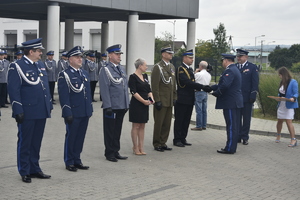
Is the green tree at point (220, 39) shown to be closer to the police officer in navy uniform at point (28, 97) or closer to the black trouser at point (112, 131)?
the black trouser at point (112, 131)

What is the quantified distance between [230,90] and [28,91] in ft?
16.1

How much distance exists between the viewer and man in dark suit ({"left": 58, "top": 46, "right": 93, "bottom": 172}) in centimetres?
841

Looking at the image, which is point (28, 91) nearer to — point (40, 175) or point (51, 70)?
point (40, 175)

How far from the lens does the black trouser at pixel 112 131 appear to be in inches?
377

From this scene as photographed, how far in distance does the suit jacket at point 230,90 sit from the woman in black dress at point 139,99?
5.41 feet

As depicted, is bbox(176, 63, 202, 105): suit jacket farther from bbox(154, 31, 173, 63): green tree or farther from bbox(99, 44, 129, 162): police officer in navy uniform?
bbox(154, 31, 173, 63): green tree

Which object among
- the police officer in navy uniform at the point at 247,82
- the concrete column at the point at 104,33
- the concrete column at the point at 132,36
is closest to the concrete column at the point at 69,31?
the concrete column at the point at 104,33

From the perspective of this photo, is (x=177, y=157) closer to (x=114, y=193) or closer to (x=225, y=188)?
(x=225, y=188)

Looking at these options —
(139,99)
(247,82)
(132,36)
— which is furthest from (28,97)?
(132,36)

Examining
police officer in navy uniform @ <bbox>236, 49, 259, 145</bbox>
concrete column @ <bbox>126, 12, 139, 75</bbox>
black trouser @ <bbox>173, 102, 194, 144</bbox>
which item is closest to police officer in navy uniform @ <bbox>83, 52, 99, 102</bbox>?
concrete column @ <bbox>126, 12, 139, 75</bbox>

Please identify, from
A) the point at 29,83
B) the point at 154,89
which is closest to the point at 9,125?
the point at 154,89

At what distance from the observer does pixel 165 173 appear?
8688 millimetres

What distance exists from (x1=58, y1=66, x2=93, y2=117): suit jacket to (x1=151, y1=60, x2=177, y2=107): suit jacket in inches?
91.7

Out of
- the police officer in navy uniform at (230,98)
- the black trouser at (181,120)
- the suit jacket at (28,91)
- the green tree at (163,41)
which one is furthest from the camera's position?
the green tree at (163,41)
